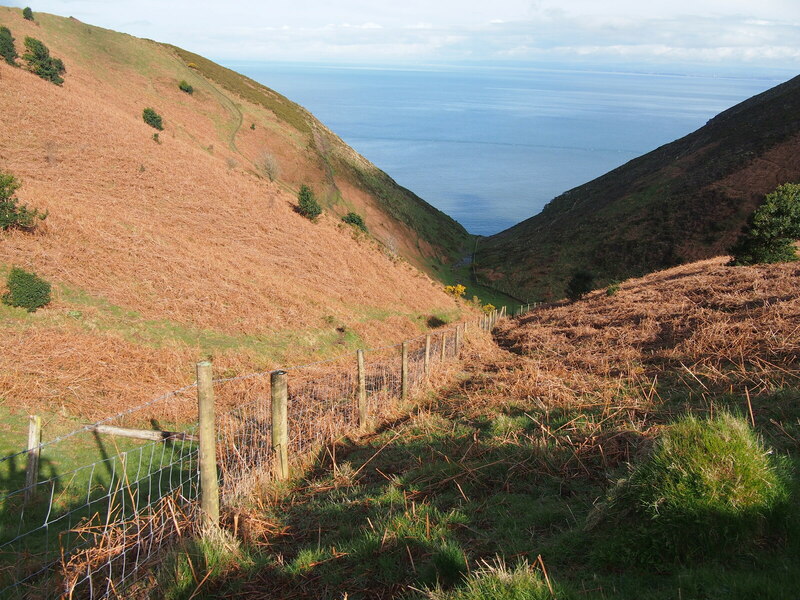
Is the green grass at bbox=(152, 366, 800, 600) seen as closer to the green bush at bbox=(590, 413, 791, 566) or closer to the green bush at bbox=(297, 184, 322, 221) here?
the green bush at bbox=(590, 413, 791, 566)

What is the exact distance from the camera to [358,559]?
4.52 m

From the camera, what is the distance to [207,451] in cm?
538

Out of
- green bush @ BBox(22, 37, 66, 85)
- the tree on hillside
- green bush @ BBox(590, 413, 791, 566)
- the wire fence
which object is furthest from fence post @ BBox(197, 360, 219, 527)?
green bush @ BBox(22, 37, 66, 85)

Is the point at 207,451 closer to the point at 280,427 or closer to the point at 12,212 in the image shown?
the point at 280,427

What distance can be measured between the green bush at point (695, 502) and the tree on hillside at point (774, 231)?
87.8 feet

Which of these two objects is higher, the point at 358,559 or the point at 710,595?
the point at 710,595

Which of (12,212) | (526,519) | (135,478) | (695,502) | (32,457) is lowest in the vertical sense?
(135,478)

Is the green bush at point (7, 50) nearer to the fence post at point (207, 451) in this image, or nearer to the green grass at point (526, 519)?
the fence post at point (207, 451)

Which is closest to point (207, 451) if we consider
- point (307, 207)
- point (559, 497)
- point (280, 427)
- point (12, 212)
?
point (280, 427)

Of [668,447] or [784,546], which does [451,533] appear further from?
[784,546]

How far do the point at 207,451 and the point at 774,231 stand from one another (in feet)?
108

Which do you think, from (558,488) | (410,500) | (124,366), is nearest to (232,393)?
(124,366)

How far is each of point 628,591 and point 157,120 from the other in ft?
180

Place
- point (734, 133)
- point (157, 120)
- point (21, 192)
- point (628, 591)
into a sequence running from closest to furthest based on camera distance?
point (628, 591) < point (21, 192) < point (157, 120) < point (734, 133)
